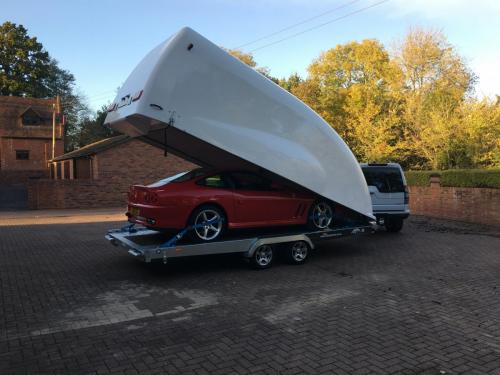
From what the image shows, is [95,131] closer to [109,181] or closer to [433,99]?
[109,181]

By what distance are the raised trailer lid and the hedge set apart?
9.17 metres

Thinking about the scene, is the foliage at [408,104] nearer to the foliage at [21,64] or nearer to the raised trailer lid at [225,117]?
the raised trailer lid at [225,117]

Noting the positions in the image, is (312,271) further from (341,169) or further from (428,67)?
(428,67)

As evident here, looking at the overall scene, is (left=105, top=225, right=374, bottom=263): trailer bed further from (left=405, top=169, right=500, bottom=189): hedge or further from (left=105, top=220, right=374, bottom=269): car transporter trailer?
(left=405, top=169, right=500, bottom=189): hedge

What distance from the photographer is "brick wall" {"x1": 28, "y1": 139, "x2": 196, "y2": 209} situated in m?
Result: 21.8

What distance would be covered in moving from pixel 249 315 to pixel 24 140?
47196 millimetres

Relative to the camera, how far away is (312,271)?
25.2ft

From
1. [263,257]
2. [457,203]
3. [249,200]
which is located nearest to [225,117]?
[249,200]

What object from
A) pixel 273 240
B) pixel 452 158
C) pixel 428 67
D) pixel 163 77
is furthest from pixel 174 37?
pixel 428 67

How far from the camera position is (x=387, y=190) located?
11.7 meters

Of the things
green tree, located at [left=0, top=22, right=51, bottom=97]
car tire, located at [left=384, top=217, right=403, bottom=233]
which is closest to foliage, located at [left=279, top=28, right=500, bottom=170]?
car tire, located at [left=384, top=217, right=403, bottom=233]

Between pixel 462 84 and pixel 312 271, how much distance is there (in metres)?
24.1

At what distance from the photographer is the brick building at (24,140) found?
142 ft

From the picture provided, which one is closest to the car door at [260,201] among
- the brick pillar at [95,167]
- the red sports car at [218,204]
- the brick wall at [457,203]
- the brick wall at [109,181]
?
the red sports car at [218,204]
